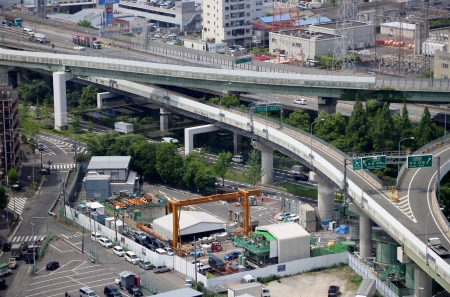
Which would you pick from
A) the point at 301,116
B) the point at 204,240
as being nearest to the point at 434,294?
the point at 204,240

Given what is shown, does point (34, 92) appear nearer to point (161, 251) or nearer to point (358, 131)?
point (358, 131)

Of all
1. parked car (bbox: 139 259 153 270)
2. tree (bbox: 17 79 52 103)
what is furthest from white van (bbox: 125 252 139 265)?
tree (bbox: 17 79 52 103)

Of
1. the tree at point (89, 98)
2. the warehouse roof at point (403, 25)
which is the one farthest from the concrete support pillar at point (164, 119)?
the warehouse roof at point (403, 25)

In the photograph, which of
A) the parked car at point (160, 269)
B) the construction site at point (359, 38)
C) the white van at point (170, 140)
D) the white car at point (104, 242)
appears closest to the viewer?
the parked car at point (160, 269)

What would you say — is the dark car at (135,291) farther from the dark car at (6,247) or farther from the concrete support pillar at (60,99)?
the concrete support pillar at (60,99)

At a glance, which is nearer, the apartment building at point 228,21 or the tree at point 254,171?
the tree at point 254,171
